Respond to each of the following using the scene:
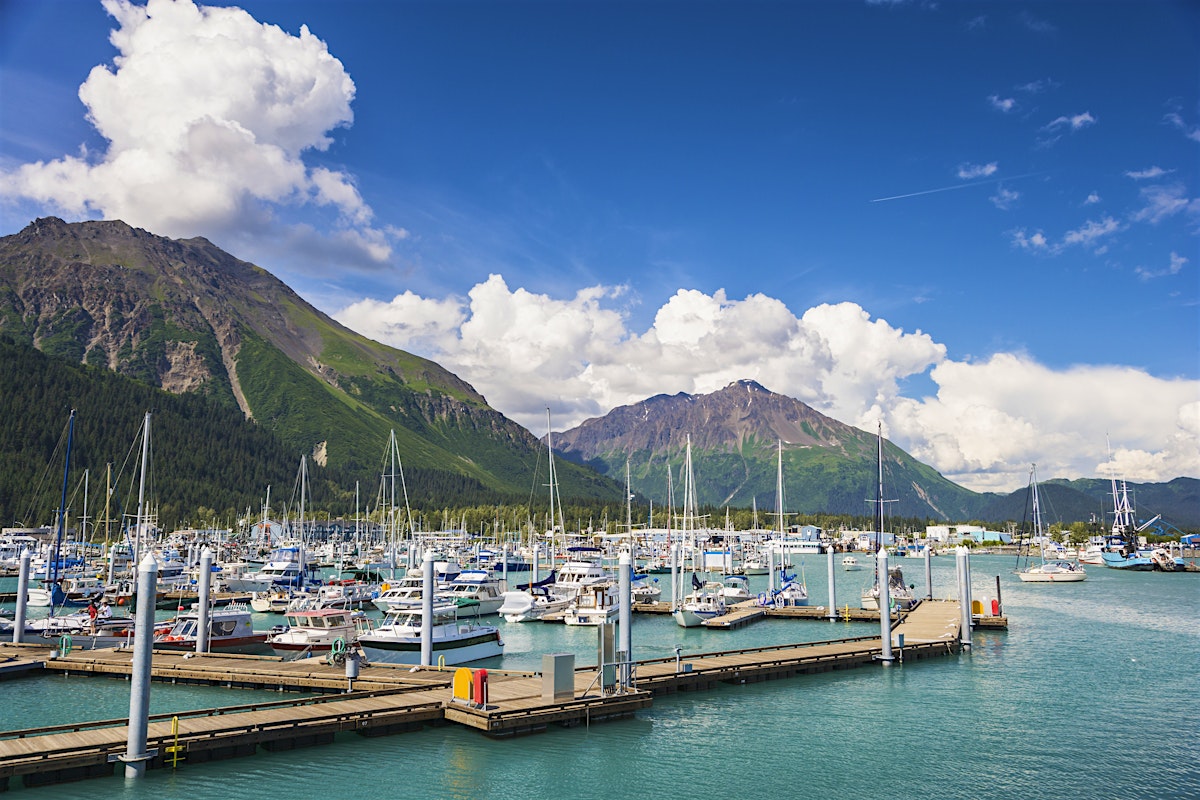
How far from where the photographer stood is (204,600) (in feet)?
174

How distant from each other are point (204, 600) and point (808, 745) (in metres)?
38.8

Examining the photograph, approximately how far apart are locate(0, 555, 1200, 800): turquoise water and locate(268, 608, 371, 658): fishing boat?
35.9ft

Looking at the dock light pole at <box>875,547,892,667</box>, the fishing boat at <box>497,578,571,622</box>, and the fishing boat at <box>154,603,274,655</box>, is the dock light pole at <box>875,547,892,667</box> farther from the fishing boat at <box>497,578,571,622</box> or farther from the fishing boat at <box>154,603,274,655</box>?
the fishing boat at <box>154,603,274,655</box>

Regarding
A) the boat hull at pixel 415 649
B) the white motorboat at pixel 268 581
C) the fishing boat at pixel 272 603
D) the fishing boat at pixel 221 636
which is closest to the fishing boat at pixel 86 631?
the fishing boat at pixel 221 636

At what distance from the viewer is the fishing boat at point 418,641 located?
54.2 metres

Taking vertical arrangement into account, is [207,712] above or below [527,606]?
above

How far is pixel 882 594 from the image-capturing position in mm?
53125

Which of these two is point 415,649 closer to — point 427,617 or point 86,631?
point 427,617

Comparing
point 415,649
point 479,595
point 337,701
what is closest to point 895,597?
point 479,595

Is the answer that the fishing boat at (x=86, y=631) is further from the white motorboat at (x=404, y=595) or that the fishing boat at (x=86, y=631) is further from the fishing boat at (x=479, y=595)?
the fishing boat at (x=479, y=595)

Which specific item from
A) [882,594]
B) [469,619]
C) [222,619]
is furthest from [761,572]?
[222,619]

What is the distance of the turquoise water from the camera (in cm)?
3016

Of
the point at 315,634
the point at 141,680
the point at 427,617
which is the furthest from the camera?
the point at 315,634

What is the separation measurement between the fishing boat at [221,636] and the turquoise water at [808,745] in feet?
22.8
